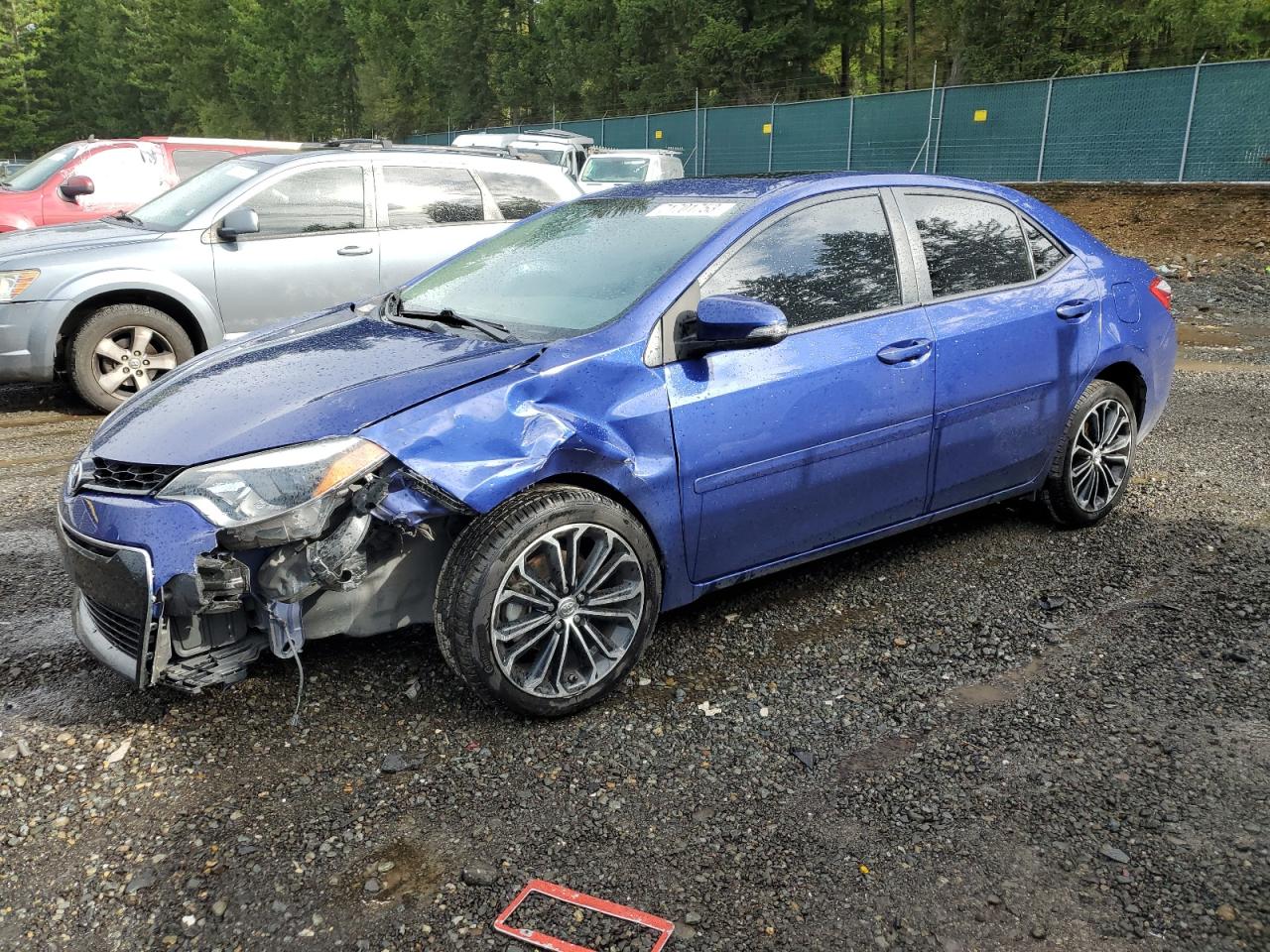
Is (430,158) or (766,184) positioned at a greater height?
(766,184)

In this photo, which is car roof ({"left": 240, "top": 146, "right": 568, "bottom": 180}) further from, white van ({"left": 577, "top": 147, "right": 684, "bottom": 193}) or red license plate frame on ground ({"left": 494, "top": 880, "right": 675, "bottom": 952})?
white van ({"left": 577, "top": 147, "right": 684, "bottom": 193})

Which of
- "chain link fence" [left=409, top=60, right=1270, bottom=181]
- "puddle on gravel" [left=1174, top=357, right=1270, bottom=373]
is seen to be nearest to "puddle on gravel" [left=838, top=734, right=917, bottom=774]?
"puddle on gravel" [left=1174, top=357, right=1270, bottom=373]

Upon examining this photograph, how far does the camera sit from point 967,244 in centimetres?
437

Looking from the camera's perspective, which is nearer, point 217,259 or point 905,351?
point 905,351

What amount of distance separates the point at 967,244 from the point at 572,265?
1720mm

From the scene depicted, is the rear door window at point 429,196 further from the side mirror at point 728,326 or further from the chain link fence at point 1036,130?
the chain link fence at point 1036,130

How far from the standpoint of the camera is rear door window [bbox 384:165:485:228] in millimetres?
7702

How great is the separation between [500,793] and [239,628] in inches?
35.5

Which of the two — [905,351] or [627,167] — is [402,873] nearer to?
[905,351]

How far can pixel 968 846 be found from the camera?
266cm

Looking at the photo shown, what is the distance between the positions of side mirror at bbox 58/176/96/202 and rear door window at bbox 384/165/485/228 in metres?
4.01

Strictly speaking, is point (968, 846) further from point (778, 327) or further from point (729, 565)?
point (778, 327)

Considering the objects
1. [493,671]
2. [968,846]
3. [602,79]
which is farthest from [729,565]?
[602,79]

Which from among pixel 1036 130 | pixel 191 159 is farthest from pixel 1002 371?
pixel 1036 130
